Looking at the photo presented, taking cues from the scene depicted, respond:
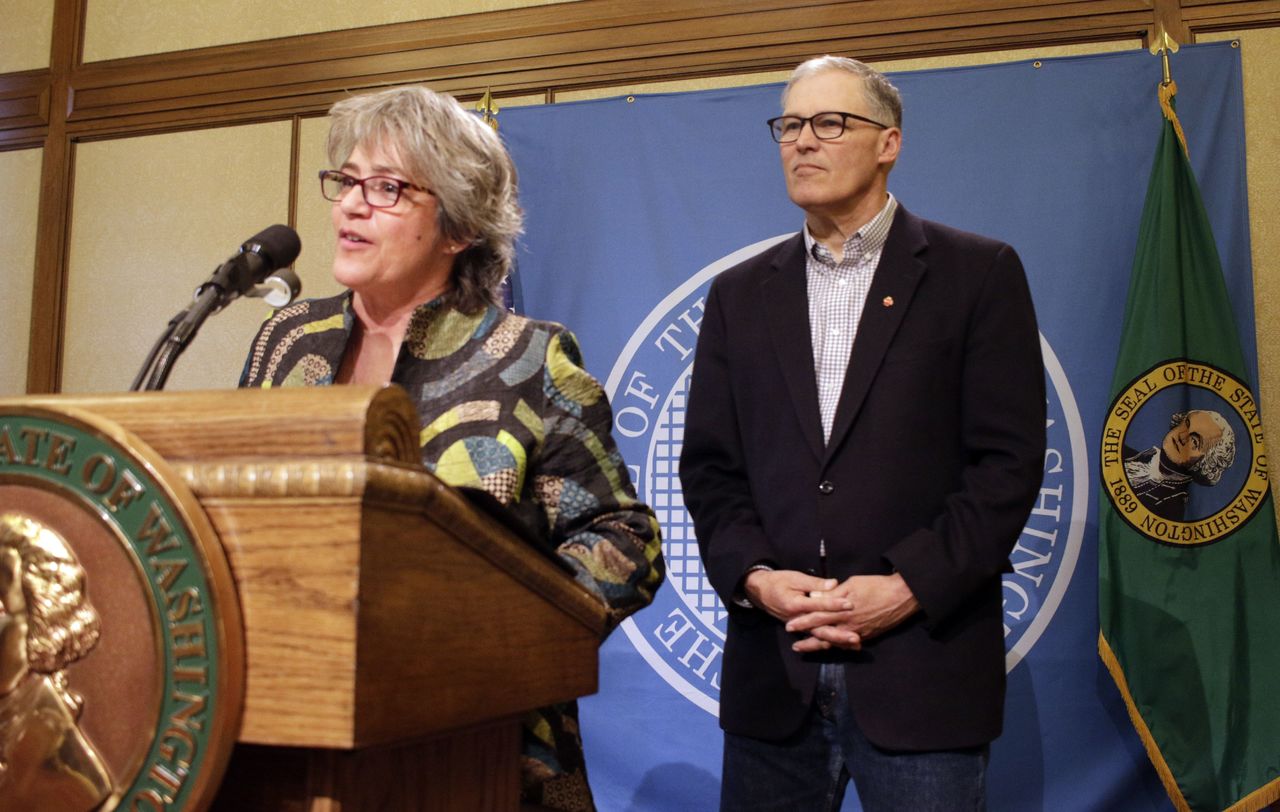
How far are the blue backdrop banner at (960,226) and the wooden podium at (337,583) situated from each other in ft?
7.37

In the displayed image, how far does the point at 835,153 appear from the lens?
2.21 meters

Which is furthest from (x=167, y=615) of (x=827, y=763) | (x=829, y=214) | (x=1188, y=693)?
(x=1188, y=693)

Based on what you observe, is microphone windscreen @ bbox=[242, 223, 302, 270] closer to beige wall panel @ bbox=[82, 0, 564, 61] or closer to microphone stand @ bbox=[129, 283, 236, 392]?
microphone stand @ bbox=[129, 283, 236, 392]

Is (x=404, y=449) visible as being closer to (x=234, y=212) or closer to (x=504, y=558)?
(x=504, y=558)

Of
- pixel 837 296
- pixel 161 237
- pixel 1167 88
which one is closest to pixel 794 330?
pixel 837 296

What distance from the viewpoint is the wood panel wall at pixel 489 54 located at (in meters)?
3.41

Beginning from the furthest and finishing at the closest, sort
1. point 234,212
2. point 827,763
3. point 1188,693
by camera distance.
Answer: point 234,212 < point 1188,693 < point 827,763

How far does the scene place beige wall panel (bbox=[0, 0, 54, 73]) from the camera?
4.46 metres

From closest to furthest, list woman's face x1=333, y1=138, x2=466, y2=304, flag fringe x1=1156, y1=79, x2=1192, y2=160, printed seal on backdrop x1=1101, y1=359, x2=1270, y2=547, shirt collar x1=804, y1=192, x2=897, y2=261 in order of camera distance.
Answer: woman's face x1=333, y1=138, x2=466, y2=304 < shirt collar x1=804, y1=192, x2=897, y2=261 < printed seal on backdrop x1=1101, y1=359, x2=1270, y2=547 < flag fringe x1=1156, y1=79, x2=1192, y2=160

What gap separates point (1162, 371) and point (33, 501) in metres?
2.69

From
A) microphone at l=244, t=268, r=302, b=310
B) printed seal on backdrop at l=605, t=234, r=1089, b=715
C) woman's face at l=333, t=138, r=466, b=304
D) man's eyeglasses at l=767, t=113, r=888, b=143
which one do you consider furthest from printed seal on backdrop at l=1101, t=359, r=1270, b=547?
microphone at l=244, t=268, r=302, b=310

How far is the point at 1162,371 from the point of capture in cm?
295

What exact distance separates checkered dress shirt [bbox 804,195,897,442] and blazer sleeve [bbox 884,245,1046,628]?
0.20 m

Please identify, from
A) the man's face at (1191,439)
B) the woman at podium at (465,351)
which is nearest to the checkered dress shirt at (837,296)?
the woman at podium at (465,351)
